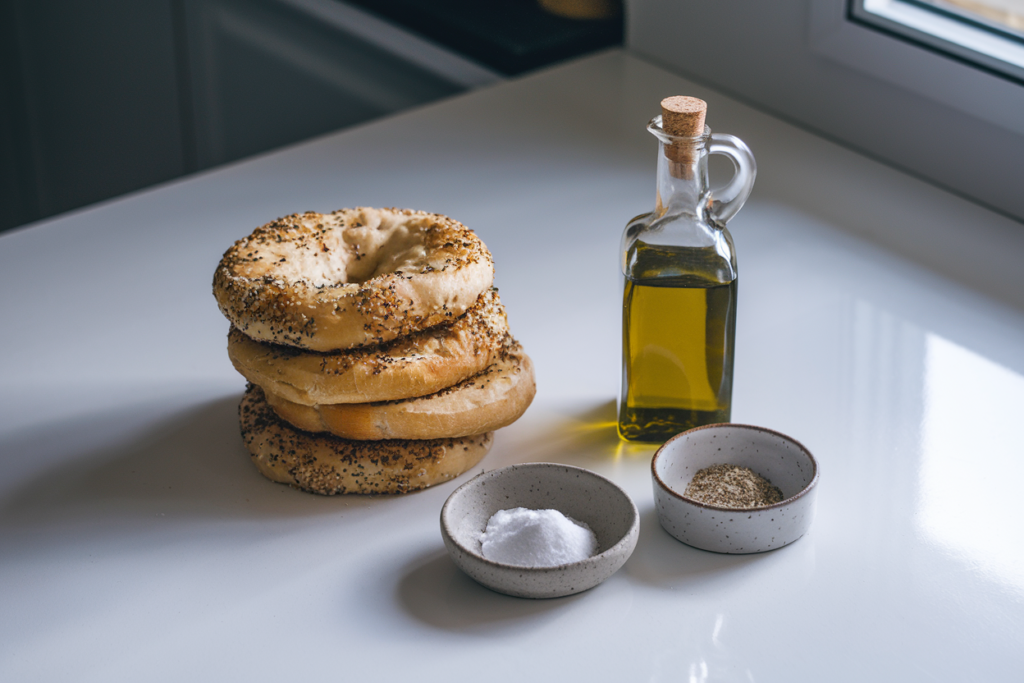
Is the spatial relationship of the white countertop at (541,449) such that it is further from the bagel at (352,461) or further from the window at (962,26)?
the window at (962,26)

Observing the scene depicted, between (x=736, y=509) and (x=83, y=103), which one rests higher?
(x=736, y=509)

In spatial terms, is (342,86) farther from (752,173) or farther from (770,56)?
(752,173)

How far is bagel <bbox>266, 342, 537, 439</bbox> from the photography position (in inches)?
37.7

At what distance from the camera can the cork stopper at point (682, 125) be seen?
3.09ft

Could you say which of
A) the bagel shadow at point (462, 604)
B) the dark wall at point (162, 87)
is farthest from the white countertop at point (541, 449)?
the dark wall at point (162, 87)

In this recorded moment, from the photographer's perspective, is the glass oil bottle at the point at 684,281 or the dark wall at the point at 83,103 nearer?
the glass oil bottle at the point at 684,281

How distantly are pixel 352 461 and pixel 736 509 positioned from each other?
0.37 m

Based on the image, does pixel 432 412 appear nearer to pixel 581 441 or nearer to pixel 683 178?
pixel 581 441

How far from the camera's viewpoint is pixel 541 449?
3.53 ft

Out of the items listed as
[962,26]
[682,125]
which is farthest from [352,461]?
[962,26]

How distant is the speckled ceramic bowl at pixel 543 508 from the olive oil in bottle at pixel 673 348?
0.16m

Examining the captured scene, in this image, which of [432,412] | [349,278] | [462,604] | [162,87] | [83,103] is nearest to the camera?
[462,604]

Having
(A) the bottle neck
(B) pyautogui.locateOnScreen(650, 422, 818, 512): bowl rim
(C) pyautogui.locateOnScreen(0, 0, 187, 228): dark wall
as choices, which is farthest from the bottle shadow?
(C) pyautogui.locateOnScreen(0, 0, 187, 228): dark wall

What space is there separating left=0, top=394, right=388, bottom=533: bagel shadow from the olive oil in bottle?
0.31 meters
